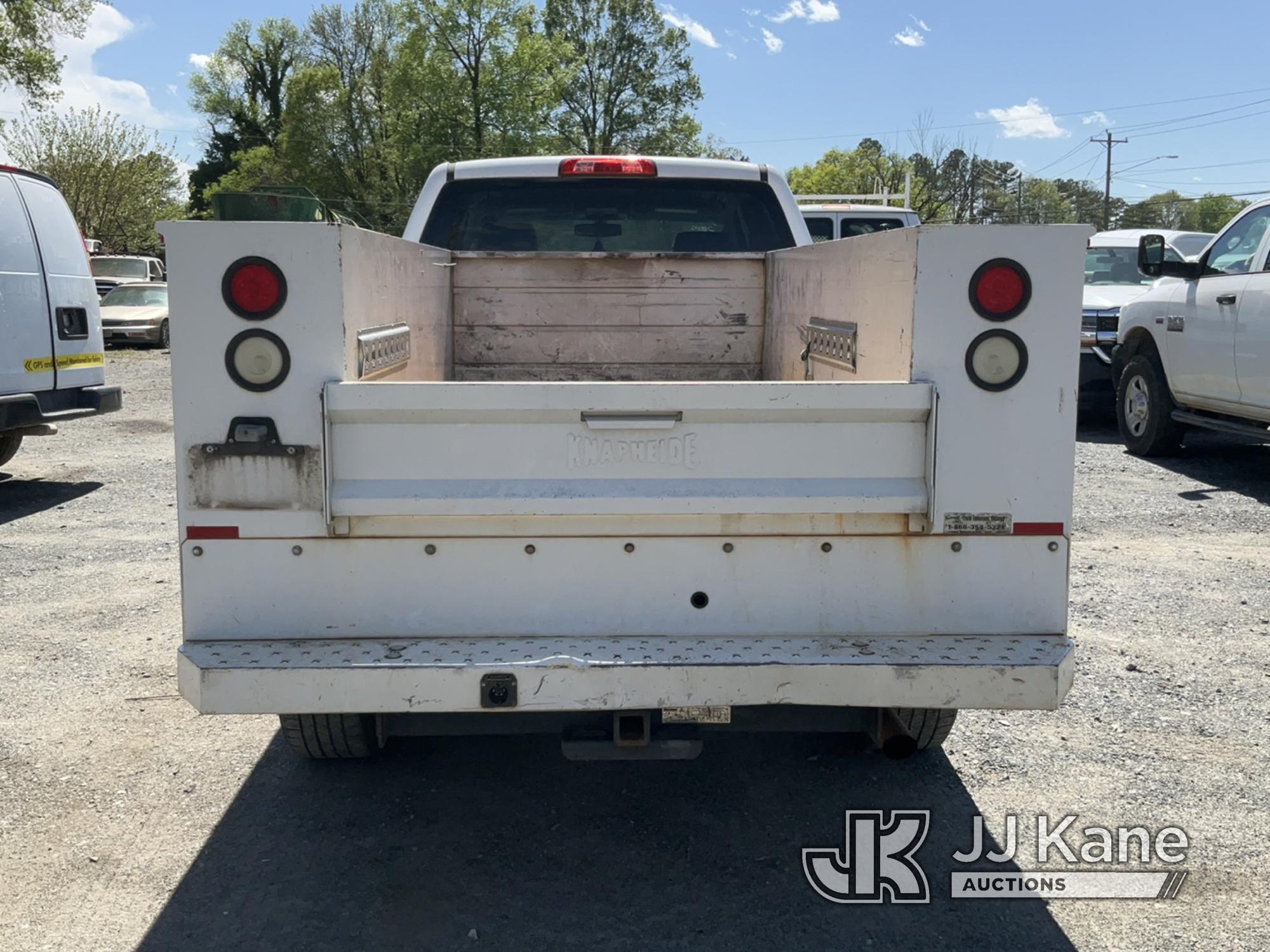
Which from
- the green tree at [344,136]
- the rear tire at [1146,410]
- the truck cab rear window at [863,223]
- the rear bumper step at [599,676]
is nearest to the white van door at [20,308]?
the rear bumper step at [599,676]

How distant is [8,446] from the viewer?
10.2m

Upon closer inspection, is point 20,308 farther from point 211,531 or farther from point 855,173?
point 855,173

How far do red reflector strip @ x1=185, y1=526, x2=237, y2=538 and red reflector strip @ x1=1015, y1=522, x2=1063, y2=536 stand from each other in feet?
6.85

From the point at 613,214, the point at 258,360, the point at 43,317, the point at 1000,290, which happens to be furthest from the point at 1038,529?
the point at 43,317

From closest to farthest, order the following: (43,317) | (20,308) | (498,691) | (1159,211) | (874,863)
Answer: (498,691) → (874,863) → (20,308) → (43,317) → (1159,211)

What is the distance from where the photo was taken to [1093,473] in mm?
10031

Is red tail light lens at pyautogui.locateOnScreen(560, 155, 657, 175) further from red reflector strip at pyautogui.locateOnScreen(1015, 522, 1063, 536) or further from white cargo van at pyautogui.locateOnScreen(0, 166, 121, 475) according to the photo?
white cargo van at pyautogui.locateOnScreen(0, 166, 121, 475)

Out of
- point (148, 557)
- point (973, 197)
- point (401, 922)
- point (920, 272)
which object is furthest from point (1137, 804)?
point (973, 197)

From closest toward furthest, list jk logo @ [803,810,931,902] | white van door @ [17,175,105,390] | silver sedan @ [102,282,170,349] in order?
jk logo @ [803,810,931,902] < white van door @ [17,175,105,390] < silver sedan @ [102,282,170,349]

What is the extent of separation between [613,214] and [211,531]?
327cm

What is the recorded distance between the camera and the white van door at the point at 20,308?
28.5ft

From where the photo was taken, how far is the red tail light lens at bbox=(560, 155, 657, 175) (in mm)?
5707

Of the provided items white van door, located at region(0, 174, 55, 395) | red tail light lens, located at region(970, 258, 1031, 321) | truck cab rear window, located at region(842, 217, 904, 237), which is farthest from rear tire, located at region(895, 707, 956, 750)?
truck cab rear window, located at region(842, 217, 904, 237)

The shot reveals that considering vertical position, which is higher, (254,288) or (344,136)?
(344,136)
